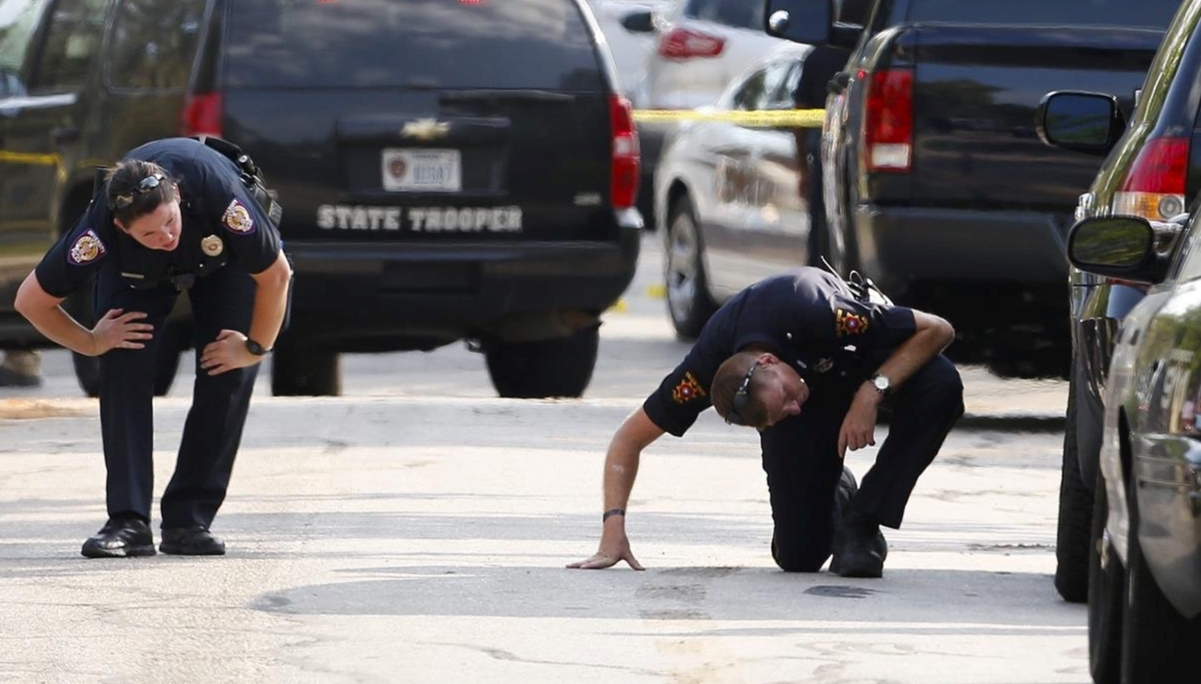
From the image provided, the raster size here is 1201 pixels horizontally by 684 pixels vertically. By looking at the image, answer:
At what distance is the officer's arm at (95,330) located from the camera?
809cm

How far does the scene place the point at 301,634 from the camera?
6734 mm

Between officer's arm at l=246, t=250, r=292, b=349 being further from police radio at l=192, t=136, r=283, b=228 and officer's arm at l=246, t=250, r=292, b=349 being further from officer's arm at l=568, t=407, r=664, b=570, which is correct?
officer's arm at l=568, t=407, r=664, b=570

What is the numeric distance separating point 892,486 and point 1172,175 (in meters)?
1.18

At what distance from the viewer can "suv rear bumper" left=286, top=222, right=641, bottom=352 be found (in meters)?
11.7

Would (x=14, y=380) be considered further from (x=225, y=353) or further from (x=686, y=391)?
(x=686, y=391)

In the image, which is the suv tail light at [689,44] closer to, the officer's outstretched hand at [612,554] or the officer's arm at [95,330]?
the officer's arm at [95,330]

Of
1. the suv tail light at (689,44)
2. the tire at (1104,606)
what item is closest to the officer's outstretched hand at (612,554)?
the tire at (1104,606)

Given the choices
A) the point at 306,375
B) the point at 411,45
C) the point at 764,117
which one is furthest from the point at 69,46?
the point at 764,117

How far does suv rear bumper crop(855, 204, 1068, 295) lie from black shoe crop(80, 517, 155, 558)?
3.49 metres

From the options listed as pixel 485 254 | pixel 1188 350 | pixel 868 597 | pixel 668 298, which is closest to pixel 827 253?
pixel 485 254

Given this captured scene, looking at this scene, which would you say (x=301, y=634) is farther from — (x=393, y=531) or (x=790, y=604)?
(x=393, y=531)

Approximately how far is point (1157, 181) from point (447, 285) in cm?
513

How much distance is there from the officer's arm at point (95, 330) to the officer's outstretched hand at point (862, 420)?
1.96 metres

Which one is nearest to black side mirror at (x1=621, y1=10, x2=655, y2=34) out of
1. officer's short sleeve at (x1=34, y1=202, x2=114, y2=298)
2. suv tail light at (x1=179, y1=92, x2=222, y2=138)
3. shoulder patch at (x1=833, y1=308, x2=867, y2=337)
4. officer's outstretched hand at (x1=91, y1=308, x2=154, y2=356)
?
suv tail light at (x1=179, y1=92, x2=222, y2=138)
